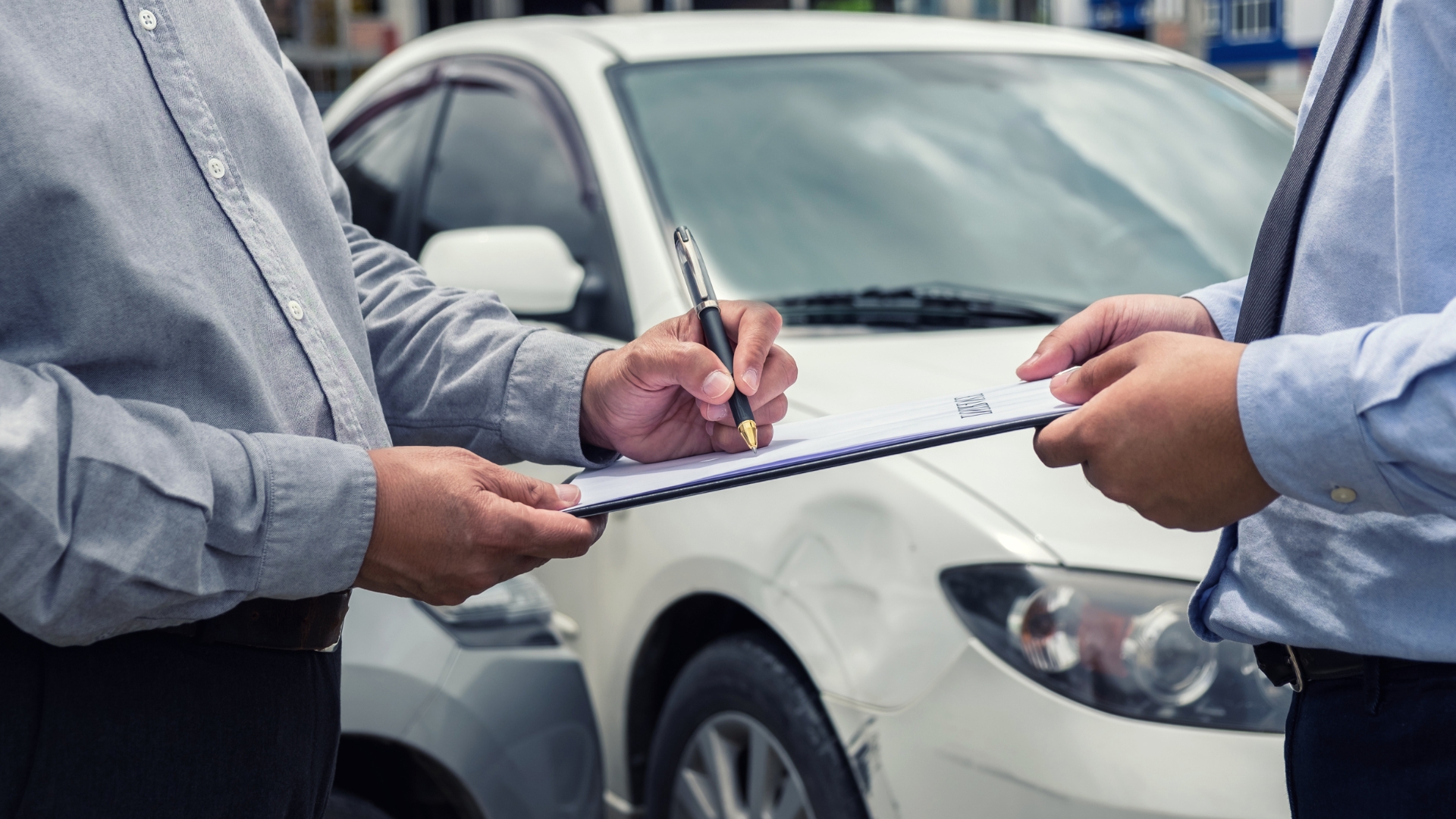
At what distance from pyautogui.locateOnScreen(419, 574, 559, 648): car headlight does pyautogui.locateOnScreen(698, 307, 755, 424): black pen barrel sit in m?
0.97

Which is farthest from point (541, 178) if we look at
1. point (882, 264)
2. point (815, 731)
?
point (815, 731)

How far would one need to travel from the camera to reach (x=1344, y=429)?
0.97 metres

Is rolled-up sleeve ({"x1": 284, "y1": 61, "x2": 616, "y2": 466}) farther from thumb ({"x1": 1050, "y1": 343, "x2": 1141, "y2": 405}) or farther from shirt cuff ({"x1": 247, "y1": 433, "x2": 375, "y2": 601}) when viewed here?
thumb ({"x1": 1050, "y1": 343, "x2": 1141, "y2": 405})

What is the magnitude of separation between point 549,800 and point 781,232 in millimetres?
1118

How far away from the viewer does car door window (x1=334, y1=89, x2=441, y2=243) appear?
3.24 metres

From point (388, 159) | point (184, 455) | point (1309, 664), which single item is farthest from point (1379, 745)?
point (388, 159)

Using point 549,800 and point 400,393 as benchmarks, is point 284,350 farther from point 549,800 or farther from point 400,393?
point 549,800

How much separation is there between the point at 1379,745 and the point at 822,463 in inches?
20.2

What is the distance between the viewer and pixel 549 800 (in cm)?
210

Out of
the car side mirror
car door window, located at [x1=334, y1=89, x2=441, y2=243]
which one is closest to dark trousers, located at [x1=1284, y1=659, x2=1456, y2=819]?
the car side mirror

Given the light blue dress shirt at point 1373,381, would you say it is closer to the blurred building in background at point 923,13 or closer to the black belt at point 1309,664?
the black belt at point 1309,664

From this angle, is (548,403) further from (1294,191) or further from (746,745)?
(746,745)

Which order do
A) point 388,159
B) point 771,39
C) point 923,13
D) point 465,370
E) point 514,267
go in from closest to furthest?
point 465,370 → point 514,267 → point 771,39 → point 388,159 → point 923,13

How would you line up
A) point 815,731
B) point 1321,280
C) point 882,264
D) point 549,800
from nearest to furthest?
point 1321,280
point 815,731
point 549,800
point 882,264
